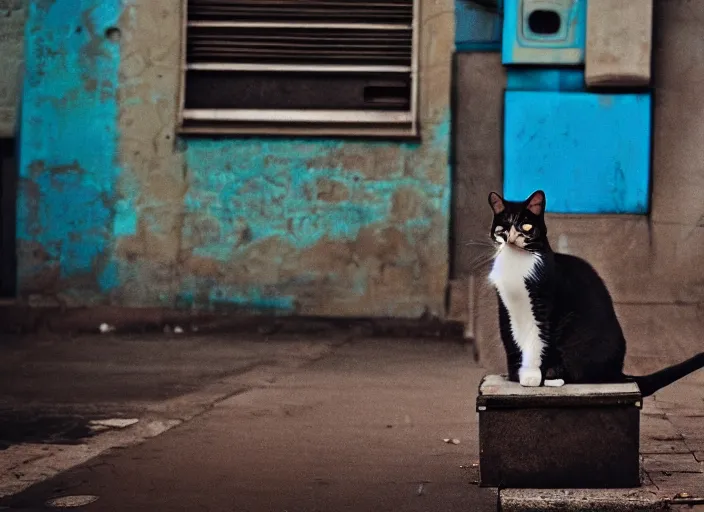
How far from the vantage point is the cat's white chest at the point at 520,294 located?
14.4ft

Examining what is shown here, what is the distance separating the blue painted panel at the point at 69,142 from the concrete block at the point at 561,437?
543 centimetres

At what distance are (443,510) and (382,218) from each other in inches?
195

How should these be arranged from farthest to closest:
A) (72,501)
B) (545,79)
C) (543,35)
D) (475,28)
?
(475,28) < (545,79) < (543,35) < (72,501)

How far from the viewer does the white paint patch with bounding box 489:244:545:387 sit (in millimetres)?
4379

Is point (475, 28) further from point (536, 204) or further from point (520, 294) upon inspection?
point (520, 294)

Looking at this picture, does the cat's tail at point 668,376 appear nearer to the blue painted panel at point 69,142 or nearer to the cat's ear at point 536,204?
the cat's ear at point 536,204

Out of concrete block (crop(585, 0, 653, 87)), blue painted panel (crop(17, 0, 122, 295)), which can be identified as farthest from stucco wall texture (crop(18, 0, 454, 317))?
concrete block (crop(585, 0, 653, 87))

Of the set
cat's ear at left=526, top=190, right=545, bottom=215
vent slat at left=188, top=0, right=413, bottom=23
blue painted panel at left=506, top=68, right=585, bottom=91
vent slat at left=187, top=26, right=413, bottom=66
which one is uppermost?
vent slat at left=188, top=0, right=413, bottom=23

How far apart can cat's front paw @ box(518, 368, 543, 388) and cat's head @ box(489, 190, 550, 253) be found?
495mm

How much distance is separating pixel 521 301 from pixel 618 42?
13.2ft

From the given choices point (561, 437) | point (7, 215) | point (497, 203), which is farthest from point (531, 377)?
point (7, 215)

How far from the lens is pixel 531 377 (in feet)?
14.5

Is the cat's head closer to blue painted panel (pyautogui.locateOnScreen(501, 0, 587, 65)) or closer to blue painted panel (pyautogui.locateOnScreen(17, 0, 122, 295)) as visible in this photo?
blue painted panel (pyautogui.locateOnScreen(501, 0, 587, 65))

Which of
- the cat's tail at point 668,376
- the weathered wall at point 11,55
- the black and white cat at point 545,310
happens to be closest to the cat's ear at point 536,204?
the black and white cat at point 545,310
